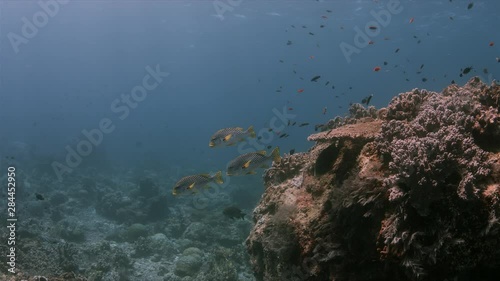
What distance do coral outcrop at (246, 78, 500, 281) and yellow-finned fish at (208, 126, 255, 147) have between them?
330 centimetres

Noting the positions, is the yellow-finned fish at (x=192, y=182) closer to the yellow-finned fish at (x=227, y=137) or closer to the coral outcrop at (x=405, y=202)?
the yellow-finned fish at (x=227, y=137)

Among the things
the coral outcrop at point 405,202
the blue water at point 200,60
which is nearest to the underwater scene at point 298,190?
the coral outcrop at point 405,202

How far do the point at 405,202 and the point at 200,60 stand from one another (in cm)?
10765

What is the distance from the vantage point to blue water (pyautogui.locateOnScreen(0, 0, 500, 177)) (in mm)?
46594

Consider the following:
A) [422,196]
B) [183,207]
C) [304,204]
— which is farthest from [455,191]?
[183,207]

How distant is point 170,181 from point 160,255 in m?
18.4

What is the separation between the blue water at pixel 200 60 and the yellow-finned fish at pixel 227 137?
5.30 metres

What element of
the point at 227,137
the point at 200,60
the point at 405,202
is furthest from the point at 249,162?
the point at 200,60

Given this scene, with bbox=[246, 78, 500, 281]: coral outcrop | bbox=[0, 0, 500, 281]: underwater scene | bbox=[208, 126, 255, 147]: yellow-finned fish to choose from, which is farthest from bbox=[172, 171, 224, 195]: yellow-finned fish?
bbox=[246, 78, 500, 281]: coral outcrop

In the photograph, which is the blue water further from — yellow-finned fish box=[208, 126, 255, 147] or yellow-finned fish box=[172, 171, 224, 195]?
yellow-finned fish box=[172, 171, 224, 195]

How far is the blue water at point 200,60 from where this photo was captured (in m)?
46.6

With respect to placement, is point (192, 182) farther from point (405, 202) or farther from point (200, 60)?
point (200, 60)

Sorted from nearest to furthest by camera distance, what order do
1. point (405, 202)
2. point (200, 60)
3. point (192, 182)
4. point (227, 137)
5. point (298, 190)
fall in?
point (405, 202) → point (298, 190) → point (192, 182) → point (227, 137) → point (200, 60)

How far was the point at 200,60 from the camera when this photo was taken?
106188mm
